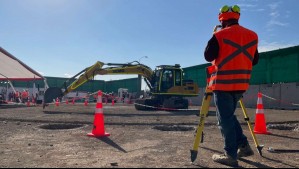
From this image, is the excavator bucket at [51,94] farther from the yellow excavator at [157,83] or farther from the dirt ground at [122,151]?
the dirt ground at [122,151]

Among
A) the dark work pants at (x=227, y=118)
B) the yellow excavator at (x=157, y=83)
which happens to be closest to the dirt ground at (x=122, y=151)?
the dark work pants at (x=227, y=118)

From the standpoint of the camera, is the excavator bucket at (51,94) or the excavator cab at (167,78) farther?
the excavator cab at (167,78)

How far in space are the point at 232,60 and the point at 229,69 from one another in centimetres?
12

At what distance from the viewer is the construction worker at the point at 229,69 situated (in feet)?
12.4

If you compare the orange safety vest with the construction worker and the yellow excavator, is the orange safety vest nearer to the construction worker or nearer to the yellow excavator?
the construction worker

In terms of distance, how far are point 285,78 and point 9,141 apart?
72.7ft

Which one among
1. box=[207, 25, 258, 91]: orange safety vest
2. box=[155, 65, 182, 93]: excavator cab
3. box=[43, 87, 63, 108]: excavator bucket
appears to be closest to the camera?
box=[207, 25, 258, 91]: orange safety vest

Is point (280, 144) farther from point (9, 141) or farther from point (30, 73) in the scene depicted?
point (30, 73)

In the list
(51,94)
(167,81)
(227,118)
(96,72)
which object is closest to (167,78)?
(167,81)

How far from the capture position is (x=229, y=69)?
12.5 ft

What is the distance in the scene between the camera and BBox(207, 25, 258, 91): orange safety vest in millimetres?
3758

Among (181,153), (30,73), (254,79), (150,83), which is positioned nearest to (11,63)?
(30,73)

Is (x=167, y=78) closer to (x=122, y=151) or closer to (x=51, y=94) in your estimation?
(x=51, y=94)

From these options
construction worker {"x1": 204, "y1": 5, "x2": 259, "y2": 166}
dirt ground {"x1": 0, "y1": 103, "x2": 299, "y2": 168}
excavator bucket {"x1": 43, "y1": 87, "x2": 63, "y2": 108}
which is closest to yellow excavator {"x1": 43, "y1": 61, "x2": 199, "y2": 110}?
excavator bucket {"x1": 43, "y1": 87, "x2": 63, "y2": 108}
